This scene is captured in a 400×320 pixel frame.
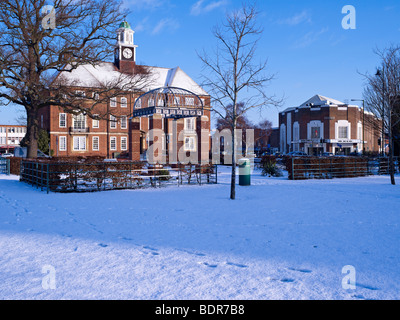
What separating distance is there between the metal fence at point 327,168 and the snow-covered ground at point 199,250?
11.0 metres

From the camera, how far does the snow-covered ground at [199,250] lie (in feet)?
15.5

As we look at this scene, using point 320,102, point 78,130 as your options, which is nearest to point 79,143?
point 78,130

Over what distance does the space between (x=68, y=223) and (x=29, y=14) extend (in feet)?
58.5

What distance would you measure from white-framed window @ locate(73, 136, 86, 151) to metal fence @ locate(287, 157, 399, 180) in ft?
132

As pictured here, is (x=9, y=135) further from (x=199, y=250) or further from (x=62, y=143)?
(x=199, y=250)

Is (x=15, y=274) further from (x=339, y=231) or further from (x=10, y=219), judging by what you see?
(x=339, y=231)

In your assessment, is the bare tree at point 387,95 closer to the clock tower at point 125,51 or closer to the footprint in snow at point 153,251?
the footprint in snow at point 153,251

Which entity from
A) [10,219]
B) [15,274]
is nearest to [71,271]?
[15,274]

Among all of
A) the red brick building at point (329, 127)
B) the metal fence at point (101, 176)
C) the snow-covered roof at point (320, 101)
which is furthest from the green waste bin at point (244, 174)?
the snow-covered roof at point (320, 101)

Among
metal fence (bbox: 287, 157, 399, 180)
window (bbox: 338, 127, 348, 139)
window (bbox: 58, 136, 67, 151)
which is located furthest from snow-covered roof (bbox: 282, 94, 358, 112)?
metal fence (bbox: 287, 157, 399, 180)

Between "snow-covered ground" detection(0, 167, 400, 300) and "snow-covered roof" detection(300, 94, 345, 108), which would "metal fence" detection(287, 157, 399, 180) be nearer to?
"snow-covered ground" detection(0, 167, 400, 300)

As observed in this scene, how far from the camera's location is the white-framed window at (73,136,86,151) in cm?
5573

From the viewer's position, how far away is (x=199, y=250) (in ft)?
21.8

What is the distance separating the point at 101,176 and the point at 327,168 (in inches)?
584
